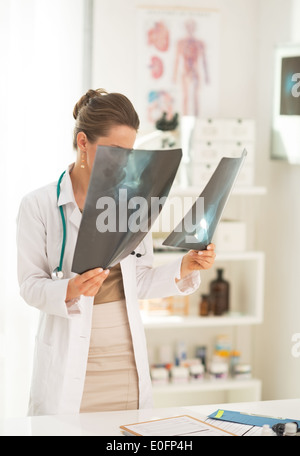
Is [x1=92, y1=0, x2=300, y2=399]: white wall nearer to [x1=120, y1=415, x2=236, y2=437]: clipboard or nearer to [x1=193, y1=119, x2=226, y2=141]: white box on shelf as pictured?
[x1=193, y1=119, x2=226, y2=141]: white box on shelf

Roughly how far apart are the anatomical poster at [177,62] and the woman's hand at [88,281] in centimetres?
171

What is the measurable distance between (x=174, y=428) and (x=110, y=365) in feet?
1.26

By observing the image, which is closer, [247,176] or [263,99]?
[247,176]

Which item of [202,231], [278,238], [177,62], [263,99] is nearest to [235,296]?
[278,238]

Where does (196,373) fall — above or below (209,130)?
below

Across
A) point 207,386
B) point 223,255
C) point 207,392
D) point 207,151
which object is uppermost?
point 207,151

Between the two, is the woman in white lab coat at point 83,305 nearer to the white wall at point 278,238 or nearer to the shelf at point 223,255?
the shelf at point 223,255

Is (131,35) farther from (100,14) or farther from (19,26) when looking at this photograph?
(19,26)

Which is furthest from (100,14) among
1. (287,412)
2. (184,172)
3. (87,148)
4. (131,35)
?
(287,412)

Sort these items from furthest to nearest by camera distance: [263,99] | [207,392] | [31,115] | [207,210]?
1. [207,392]
2. [263,99]
3. [31,115]
4. [207,210]

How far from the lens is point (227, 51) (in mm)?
3291

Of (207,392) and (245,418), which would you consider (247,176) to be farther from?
(245,418)

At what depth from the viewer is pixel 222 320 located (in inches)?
122

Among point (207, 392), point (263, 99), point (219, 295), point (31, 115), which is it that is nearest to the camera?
point (31, 115)
